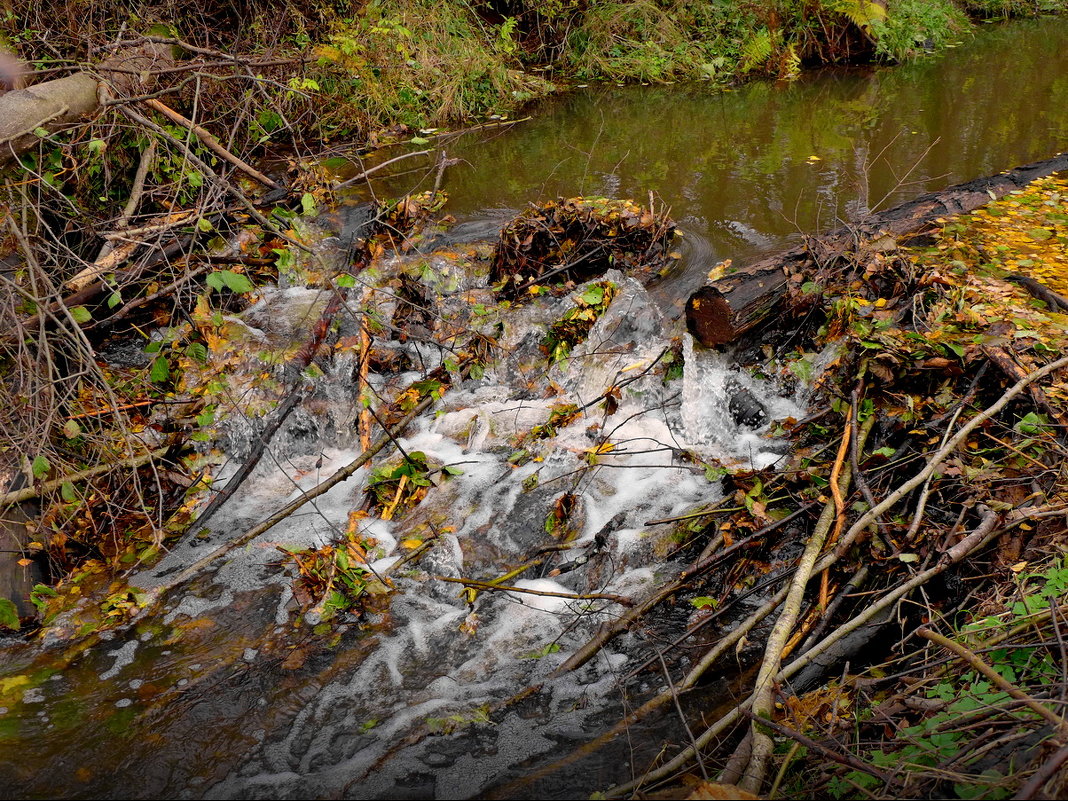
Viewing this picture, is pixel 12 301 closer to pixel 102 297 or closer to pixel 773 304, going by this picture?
pixel 102 297

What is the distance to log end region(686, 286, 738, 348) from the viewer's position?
4.93 metres

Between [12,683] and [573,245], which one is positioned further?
[573,245]

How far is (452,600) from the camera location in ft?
13.5

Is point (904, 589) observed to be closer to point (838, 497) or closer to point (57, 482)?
point (838, 497)

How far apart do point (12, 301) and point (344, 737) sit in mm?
3081

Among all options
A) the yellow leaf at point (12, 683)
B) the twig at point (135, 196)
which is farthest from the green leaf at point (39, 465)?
the twig at point (135, 196)

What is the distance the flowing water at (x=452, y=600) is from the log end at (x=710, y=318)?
0.18 meters

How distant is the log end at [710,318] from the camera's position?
4934mm

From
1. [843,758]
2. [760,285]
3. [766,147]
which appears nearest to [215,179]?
[760,285]

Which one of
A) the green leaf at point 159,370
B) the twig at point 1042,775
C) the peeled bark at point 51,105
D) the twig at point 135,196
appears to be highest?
the peeled bark at point 51,105

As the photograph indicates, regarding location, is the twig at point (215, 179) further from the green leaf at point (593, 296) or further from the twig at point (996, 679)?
the twig at point (996, 679)

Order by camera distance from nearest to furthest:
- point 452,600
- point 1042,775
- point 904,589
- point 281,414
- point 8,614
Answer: point 1042,775, point 904,589, point 8,614, point 452,600, point 281,414

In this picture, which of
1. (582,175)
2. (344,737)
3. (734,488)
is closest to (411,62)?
(582,175)

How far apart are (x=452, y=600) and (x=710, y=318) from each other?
8.13 feet
